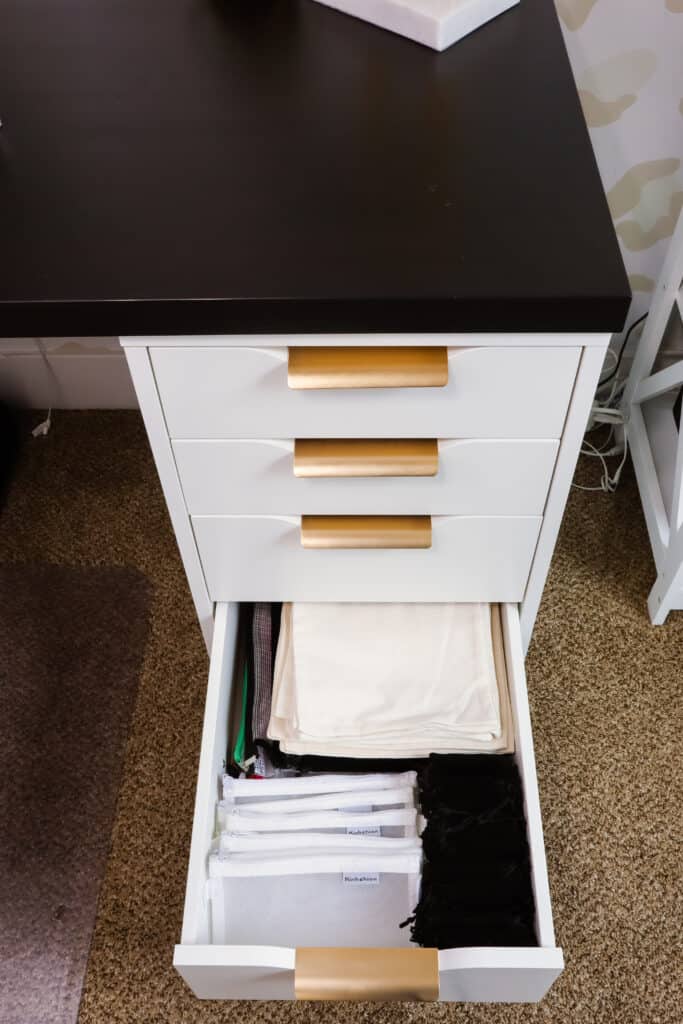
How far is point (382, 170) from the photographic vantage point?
0.81m

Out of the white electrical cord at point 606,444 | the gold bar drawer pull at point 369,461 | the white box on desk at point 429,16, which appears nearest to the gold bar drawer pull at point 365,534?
the gold bar drawer pull at point 369,461

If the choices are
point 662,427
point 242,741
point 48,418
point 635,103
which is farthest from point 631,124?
point 48,418

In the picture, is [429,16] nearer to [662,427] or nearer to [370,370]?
[370,370]

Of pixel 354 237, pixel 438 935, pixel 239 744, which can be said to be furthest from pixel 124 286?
pixel 438 935

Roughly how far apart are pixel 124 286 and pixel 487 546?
50cm

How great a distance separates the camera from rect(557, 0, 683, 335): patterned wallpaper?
1.20 m

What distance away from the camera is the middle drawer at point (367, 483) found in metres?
0.89

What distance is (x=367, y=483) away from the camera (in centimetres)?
92

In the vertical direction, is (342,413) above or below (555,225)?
below

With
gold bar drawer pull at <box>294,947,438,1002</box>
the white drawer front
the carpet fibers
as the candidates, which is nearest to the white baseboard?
the carpet fibers

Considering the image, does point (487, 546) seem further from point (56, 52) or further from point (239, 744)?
point (56, 52)

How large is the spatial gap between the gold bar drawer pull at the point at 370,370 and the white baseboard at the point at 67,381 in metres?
0.92

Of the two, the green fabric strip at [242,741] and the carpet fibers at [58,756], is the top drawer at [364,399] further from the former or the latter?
the carpet fibers at [58,756]

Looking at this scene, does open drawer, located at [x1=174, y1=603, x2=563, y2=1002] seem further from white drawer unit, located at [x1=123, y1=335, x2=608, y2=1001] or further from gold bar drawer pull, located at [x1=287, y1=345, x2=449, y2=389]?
gold bar drawer pull, located at [x1=287, y1=345, x2=449, y2=389]
